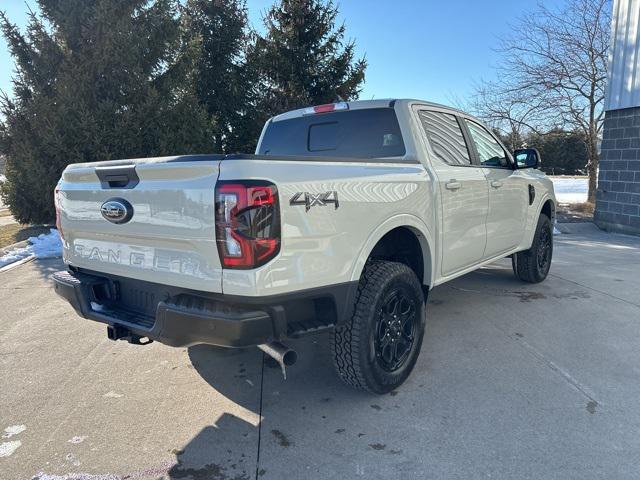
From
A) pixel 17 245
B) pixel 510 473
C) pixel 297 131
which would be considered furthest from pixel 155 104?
pixel 510 473

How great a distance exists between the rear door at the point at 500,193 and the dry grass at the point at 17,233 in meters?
9.08

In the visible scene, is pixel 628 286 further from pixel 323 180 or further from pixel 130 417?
pixel 130 417

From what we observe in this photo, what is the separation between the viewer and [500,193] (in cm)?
451

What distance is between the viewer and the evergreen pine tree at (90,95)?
9875mm

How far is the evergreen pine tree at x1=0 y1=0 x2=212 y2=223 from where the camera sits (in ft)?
32.4

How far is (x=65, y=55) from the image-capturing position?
33.8ft

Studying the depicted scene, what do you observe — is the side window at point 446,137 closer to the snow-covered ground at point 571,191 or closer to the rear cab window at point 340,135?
the rear cab window at point 340,135

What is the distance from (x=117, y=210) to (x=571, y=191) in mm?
20243

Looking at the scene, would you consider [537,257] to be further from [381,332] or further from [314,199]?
[314,199]

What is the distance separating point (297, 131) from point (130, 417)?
270 centimetres

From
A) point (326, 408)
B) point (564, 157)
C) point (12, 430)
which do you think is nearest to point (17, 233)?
point (12, 430)

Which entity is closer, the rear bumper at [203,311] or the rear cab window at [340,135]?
the rear bumper at [203,311]

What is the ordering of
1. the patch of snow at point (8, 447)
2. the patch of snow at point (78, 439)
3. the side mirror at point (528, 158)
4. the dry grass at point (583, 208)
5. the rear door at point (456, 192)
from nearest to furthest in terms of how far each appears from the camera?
the patch of snow at point (8, 447)
the patch of snow at point (78, 439)
the rear door at point (456, 192)
the side mirror at point (528, 158)
the dry grass at point (583, 208)

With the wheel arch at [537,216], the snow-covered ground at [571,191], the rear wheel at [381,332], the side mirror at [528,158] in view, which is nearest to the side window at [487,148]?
the side mirror at [528,158]
